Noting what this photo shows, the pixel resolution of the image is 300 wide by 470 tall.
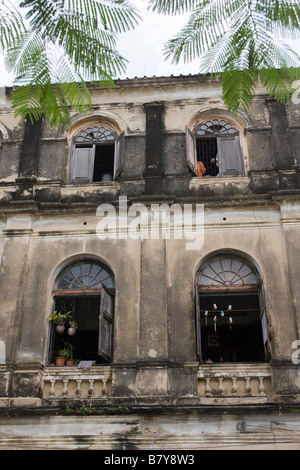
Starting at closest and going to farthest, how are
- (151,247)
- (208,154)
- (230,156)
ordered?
1. (151,247)
2. (230,156)
3. (208,154)

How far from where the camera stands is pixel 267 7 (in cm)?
332

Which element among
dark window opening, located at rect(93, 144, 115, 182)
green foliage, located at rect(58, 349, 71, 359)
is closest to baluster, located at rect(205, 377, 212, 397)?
green foliage, located at rect(58, 349, 71, 359)

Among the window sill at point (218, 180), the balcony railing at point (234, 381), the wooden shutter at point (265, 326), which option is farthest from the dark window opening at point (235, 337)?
the balcony railing at point (234, 381)

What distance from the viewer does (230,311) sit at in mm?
10992

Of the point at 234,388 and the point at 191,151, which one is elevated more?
the point at 191,151

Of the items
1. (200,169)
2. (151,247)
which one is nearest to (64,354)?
(151,247)

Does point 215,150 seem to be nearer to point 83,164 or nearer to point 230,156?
point 230,156

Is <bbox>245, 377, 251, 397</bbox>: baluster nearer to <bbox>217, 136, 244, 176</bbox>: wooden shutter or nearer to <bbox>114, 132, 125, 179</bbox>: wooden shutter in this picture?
<bbox>217, 136, 244, 176</bbox>: wooden shutter

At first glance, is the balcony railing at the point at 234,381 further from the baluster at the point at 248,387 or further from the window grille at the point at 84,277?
the window grille at the point at 84,277

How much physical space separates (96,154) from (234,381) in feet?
20.0

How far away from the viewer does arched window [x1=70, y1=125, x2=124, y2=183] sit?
12.2 meters

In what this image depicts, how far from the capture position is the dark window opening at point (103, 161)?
1311 cm

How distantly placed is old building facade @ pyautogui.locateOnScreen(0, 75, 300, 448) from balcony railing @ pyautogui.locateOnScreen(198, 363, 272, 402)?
0.02 metres

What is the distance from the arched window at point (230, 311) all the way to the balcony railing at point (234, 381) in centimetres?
34
